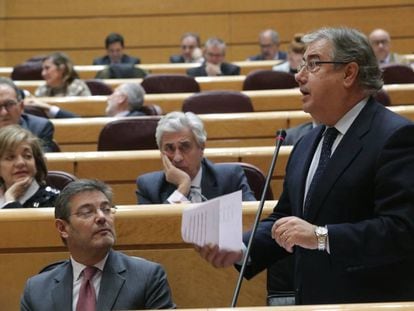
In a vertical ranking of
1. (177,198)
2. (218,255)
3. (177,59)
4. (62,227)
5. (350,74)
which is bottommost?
(177,59)

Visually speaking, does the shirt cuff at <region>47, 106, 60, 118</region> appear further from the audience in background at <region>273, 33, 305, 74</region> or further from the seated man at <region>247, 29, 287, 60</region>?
the seated man at <region>247, 29, 287, 60</region>

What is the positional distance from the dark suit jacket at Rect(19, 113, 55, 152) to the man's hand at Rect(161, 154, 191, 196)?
122 centimetres

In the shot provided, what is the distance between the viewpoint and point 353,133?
2.08 meters

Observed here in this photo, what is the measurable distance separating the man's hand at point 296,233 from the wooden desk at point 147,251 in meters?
0.86

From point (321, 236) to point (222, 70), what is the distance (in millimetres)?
5962

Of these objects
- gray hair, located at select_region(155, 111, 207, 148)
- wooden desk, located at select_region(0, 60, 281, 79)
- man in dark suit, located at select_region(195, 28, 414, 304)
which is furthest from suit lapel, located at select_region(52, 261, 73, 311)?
wooden desk, located at select_region(0, 60, 281, 79)

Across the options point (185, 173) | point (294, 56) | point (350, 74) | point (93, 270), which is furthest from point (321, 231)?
point (294, 56)

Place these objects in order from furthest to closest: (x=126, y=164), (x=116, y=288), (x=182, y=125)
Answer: (x=126, y=164) < (x=182, y=125) < (x=116, y=288)

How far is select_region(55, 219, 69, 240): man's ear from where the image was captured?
9.01 feet

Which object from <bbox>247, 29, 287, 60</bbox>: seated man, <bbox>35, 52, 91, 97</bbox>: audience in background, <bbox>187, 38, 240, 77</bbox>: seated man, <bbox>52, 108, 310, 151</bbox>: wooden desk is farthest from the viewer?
<bbox>247, 29, 287, 60</bbox>: seated man

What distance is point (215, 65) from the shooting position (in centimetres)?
782

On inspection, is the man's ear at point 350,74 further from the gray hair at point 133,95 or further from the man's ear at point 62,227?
the gray hair at point 133,95

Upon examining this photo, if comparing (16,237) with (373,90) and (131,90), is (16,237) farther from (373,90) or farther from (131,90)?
(131,90)

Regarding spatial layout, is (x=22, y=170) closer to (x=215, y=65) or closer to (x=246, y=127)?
(x=246, y=127)
